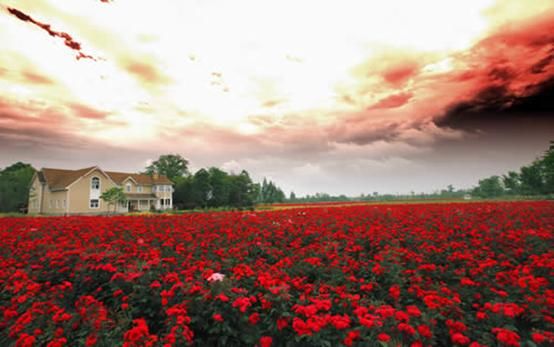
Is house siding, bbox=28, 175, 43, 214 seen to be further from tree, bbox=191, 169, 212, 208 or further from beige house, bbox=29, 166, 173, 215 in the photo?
tree, bbox=191, 169, 212, 208

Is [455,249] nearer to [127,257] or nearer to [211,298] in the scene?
[211,298]

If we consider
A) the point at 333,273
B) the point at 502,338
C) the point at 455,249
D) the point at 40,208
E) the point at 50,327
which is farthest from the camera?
the point at 40,208

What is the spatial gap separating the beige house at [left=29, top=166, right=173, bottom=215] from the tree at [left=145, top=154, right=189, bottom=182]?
86.9ft

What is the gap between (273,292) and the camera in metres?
2.82

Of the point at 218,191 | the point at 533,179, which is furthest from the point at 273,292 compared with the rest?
the point at 533,179

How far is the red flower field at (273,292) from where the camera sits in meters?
2.36

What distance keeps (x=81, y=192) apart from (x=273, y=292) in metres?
39.5

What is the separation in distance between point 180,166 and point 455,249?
237 ft

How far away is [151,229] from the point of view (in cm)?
→ 709

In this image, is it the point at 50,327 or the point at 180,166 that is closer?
the point at 50,327

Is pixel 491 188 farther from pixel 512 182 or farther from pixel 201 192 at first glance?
pixel 201 192

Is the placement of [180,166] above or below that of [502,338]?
above

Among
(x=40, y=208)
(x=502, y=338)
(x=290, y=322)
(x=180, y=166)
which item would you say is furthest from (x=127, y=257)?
(x=180, y=166)

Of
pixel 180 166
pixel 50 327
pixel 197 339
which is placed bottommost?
pixel 197 339
